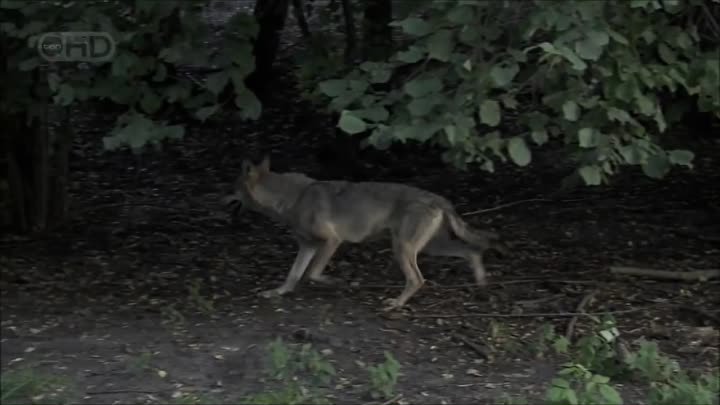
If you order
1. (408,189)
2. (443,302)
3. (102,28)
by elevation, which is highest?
(102,28)

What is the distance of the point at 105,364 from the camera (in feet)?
21.8

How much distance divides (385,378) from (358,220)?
6.56 ft

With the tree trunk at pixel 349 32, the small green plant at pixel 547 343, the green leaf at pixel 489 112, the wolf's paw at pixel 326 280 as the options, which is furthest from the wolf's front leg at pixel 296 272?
the green leaf at pixel 489 112

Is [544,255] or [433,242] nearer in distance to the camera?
[433,242]

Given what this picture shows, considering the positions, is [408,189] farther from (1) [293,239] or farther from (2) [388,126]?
(2) [388,126]

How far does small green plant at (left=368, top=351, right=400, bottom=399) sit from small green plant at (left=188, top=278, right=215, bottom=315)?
1743 millimetres

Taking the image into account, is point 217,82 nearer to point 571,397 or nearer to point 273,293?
point 571,397

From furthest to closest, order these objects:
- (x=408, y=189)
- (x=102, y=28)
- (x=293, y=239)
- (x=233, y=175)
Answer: (x=233, y=175), (x=293, y=239), (x=408, y=189), (x=102, y=28)

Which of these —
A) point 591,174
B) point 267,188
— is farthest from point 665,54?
point 267,188

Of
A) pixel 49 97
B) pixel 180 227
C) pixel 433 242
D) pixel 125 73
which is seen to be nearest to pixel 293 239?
pixel 180 227

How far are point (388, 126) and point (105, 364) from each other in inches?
99.2

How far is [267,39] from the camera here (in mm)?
11133

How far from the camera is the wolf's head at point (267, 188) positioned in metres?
8.18

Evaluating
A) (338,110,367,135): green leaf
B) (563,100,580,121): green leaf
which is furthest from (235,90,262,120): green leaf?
(563,100,580,121): green leaf
